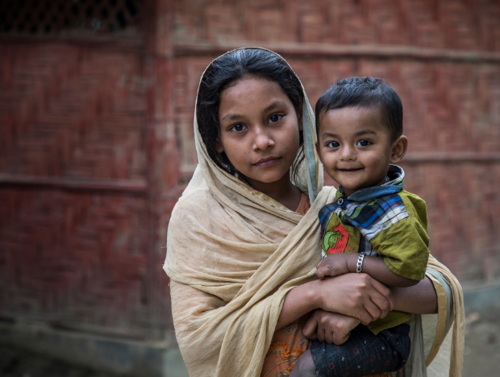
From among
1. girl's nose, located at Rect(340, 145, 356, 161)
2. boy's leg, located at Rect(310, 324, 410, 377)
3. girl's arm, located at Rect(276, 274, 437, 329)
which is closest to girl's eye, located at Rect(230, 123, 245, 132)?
girl's nose, located at Rect(340, 145, 356, 161)

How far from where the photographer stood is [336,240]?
6.23 feet

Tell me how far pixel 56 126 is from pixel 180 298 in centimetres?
357

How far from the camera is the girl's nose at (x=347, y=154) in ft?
5.88

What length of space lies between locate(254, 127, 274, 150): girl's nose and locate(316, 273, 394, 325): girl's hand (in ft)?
1.81

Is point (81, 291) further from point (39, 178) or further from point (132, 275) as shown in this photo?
point (39, 178)

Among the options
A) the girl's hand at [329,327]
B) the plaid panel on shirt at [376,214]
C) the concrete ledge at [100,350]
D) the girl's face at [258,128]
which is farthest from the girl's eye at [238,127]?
the concrete ledge at [100,350]

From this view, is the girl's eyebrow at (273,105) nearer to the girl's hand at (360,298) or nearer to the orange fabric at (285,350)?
the girl's hand at (360,298)

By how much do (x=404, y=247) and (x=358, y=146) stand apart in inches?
15.2

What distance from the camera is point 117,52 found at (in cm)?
477

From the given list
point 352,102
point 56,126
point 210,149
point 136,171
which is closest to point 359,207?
point 352,102

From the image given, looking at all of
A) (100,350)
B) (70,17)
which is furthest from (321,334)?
(70,17)

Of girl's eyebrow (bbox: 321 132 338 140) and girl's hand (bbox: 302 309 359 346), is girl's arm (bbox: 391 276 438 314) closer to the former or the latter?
girl's hand (bbox: 302 309 359 346)

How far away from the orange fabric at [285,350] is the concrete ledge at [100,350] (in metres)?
3.09

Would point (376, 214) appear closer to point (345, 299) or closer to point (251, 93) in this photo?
point (345, 299)
